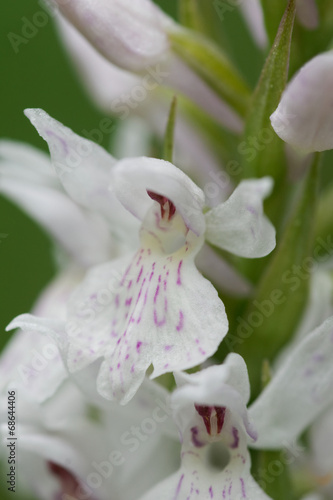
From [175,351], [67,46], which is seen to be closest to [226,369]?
[175,351]

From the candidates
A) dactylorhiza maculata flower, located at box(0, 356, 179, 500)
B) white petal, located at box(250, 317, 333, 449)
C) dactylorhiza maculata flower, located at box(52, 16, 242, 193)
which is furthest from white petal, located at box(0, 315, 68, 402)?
dactylorhiza maculata flower, located at box(52, 16, 242, 193)

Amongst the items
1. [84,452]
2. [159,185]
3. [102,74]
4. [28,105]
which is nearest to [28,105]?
[28,105]

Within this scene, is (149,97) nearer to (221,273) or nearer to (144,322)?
(221,273)

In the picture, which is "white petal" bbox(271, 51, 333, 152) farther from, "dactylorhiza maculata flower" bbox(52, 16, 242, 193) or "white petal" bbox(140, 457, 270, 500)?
"white petal" bbox(140, 457, 270, 500)

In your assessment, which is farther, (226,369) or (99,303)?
(99,303)

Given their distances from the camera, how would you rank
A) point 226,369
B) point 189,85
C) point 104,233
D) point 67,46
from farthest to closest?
point 67,46, point 104,233, point 189,85, point 226,369

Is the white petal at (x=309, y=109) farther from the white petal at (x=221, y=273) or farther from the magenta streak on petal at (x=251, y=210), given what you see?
the white petal at (x=221, y=273)

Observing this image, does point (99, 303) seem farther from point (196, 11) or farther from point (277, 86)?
point (196, 11)
